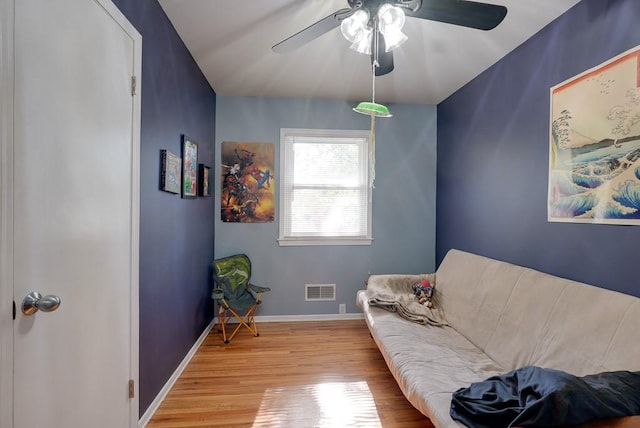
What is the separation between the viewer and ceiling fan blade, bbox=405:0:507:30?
1.33 metres

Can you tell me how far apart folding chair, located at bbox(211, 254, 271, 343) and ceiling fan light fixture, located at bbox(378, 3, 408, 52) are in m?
2.47

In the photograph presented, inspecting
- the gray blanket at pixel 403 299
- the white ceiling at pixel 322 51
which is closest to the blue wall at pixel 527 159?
the white ceiling at pixel 322 51

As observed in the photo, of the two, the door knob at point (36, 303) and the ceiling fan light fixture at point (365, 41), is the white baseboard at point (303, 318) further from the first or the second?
the ceiling fan light fixture at point (365, 41)

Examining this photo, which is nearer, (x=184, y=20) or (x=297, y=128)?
(x=184, y=20)

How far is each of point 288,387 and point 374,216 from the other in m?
2.10

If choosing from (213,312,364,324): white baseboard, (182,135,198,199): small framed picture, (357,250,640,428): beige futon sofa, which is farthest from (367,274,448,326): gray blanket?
(182,135,198,199): small framed picture

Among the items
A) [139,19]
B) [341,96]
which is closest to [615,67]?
[341,96]

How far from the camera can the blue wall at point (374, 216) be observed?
11.3 feet

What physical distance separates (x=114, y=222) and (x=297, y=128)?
2410mm

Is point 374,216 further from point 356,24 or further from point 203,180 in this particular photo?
point 356,24

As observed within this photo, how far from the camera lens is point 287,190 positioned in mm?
3488

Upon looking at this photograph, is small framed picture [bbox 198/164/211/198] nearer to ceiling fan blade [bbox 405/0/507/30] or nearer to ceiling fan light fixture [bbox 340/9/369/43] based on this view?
ceiling fan light fixture [bbox 340/9/369/43]

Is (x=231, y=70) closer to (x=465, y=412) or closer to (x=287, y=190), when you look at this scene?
(x=287, y=190)

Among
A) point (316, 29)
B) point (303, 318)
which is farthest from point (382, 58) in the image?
point (303, 318)
